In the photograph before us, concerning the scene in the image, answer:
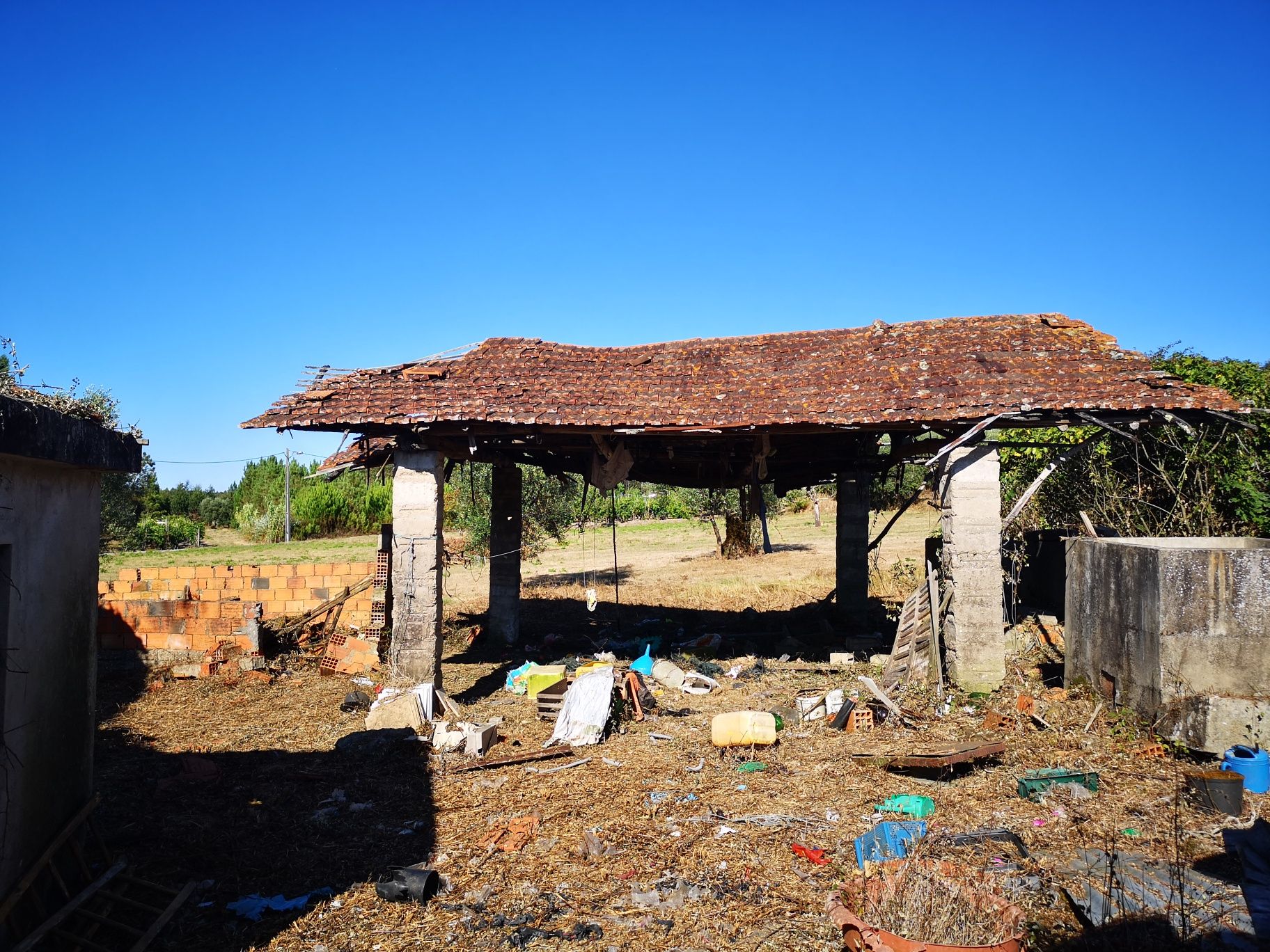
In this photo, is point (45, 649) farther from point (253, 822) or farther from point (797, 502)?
point (797, 502)

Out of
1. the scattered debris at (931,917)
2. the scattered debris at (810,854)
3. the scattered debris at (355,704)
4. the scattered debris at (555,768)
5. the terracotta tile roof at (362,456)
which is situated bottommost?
the scattered debris at (555,768)

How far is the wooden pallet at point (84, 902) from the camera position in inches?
167

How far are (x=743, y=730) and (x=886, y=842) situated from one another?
311cm

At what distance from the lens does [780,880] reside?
17.7ft

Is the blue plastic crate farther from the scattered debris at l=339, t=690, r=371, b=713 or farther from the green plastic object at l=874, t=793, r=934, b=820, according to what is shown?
the scattered debris at l=339, t=690, r=371, b=713

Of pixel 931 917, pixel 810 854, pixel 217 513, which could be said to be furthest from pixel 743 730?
pixel 217 513

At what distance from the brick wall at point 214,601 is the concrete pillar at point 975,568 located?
8.16 meters

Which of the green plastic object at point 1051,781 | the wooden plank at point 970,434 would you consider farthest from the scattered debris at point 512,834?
the wooden plank at point 970,434

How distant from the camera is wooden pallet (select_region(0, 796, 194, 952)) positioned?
4.23 m

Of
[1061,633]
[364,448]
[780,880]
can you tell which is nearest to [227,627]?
[364,448]

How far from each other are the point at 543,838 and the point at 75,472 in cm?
422

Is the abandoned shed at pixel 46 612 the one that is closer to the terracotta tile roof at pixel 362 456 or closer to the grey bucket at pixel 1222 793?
the terracotta tile roof at pixel 362 456

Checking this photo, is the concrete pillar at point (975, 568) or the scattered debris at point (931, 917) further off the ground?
the concrete pillar at point (975, 568)

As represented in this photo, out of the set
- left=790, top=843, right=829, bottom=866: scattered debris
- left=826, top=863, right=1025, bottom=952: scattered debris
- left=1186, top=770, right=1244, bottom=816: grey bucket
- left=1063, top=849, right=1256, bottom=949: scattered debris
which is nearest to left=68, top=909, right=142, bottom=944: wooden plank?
left=826, top=863, right=1025, bottom=952: scattered debris
